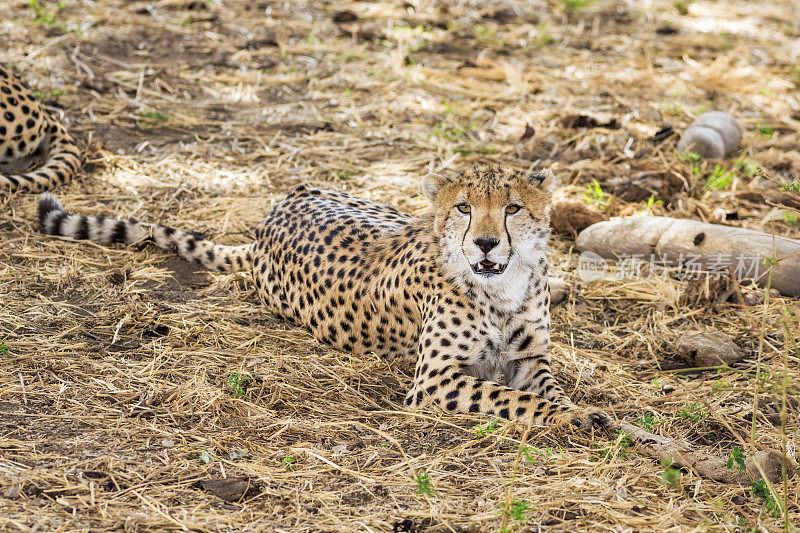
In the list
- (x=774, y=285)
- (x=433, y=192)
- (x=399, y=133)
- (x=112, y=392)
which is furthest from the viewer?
(x=399, y=133)

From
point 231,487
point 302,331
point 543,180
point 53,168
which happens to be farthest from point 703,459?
point 53,168

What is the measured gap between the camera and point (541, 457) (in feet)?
10.9

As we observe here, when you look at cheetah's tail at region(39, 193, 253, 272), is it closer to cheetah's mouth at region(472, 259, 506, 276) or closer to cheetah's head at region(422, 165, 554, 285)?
cheetah's head at region(422, 165, 554, 285)

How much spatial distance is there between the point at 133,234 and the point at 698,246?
10.1ft

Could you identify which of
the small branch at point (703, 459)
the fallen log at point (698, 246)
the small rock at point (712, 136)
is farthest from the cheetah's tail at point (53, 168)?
the small rock at point (712, 136)

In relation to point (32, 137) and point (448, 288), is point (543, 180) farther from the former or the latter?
point (32, 137)

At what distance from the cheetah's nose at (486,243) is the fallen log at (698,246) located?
187 cm

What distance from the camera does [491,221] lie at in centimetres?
368

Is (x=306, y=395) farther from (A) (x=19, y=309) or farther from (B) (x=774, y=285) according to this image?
(B) (x=774, y=285)

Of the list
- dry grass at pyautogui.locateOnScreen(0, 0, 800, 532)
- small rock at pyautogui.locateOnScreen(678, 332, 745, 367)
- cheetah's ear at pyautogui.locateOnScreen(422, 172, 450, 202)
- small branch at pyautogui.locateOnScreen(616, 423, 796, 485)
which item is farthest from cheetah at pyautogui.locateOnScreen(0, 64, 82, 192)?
small branch at pyautogui.locateOnScreen(616, 423, 796, 485)

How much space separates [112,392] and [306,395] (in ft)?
2.49

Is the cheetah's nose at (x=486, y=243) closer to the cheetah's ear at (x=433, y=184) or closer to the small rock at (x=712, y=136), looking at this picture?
the cheetah's ear at (x=433, y=184)

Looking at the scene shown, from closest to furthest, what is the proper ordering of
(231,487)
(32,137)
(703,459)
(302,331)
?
(231,487) < (703,459) < (302,331) < (32,137)

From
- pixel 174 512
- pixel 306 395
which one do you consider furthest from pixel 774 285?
pixel 174 512
